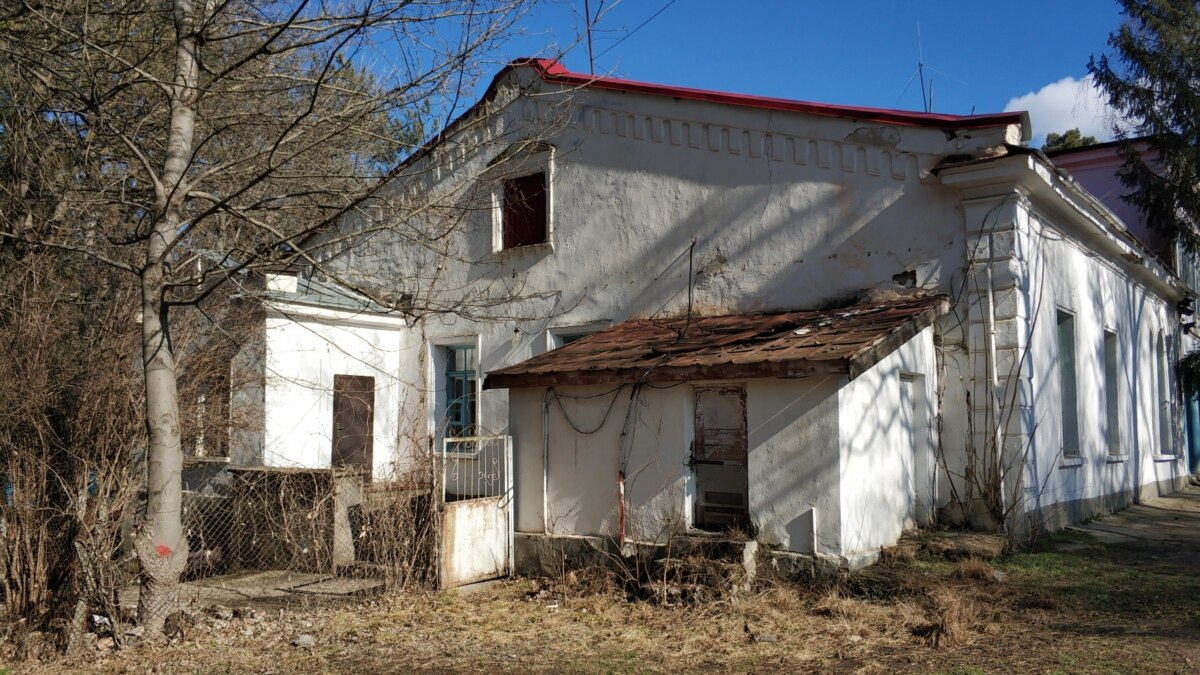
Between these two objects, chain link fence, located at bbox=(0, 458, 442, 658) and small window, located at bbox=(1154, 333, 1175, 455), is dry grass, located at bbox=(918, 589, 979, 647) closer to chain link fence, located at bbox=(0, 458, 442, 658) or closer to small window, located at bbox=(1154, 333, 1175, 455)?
chain link fence, located at bbox=(0, 458, 442, 658)

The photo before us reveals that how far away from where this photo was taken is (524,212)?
14.7m

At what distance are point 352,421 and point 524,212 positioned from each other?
4264 millimetres

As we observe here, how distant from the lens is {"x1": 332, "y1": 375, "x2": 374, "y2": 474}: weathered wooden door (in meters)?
14.5

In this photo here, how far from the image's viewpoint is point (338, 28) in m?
8.24

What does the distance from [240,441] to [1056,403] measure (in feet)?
35.8

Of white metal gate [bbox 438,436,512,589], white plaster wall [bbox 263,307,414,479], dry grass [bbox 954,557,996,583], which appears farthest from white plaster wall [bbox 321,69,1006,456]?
dry grass [bbox 954,557,996,583]

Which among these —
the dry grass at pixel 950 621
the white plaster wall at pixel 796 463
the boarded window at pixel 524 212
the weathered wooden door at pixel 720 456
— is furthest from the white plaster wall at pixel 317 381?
the dry grass at pixel 950 621

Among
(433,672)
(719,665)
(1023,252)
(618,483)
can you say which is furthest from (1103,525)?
(433,672)

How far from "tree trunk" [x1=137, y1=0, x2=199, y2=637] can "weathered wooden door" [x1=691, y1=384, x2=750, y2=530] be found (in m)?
5.17

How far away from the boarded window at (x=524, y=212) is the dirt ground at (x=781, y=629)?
19.9ft

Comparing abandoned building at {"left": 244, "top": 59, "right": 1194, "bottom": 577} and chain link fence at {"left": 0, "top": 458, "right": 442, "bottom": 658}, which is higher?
abandoned building at {"left": 244, "top": 59, "right": 1194, "bottom": 577}

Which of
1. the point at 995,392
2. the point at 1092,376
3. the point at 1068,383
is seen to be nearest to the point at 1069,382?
the point at 1068,383

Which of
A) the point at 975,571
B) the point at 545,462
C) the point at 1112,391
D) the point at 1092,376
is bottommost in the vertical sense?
the point at 975,571

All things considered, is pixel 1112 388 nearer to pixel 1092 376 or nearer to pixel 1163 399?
pixel 1092 376
